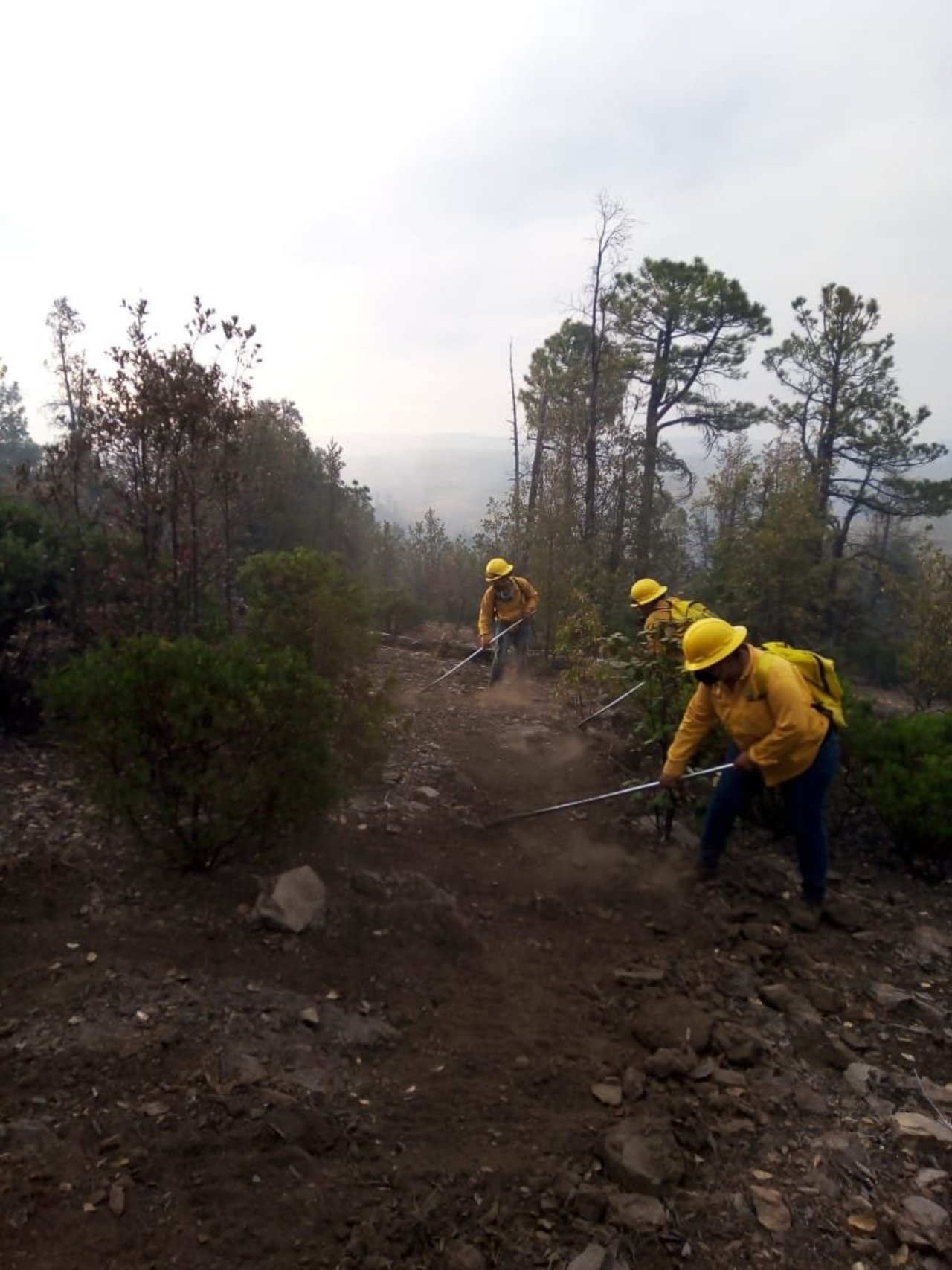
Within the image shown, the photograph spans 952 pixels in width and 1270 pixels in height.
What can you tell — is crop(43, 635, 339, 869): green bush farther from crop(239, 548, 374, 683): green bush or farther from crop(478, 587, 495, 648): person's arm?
crop(478, 587, 495, 648): person's arm

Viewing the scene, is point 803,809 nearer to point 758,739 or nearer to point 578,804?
point 758,739

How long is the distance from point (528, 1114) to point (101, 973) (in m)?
1.69

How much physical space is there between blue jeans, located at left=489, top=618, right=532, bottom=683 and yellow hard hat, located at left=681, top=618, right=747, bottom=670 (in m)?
5.19

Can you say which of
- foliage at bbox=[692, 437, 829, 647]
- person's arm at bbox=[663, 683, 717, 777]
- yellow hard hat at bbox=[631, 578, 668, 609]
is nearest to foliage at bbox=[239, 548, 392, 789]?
person's arm at bbox=[663, 683, 717, 777]

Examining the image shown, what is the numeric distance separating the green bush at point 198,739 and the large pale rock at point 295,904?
9.2 inches

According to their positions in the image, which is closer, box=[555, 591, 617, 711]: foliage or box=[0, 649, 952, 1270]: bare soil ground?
box=[0, 649, 952, 1270]: bare soil ground

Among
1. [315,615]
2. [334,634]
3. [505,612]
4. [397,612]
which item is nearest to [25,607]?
[315,615]

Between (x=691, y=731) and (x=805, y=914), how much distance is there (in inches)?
44.7

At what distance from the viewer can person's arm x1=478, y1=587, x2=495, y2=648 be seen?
9.55 meters

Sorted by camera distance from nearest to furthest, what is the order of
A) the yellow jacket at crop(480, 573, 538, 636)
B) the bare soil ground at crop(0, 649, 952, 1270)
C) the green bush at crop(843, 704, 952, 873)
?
the bare soil ground at crop(0, 649, 952, 1270) → the green bush at crop(843, 704, 952, 873) → the yellow jacket at crop(480, 573, 538, 636)

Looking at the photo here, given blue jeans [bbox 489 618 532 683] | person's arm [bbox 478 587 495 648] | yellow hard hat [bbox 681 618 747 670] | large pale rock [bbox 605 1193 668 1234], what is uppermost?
yellow hard hat [bbox 681 618 747 670]

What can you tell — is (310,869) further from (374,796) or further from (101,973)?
(374,796)

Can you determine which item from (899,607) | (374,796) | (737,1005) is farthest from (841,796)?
(899,607)

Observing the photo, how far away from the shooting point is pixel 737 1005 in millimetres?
4039
